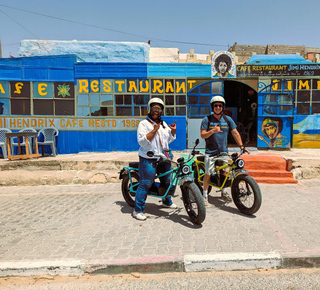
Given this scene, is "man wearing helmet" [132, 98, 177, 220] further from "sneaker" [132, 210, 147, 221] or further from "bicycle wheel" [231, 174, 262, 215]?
"bicycle wheel" [231, 174, 262, 215]

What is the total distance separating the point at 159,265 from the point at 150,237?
68cm

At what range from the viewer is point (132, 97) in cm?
924

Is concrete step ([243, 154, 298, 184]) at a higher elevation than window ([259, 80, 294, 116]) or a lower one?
lower

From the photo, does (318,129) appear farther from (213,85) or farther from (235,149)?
(213,85)

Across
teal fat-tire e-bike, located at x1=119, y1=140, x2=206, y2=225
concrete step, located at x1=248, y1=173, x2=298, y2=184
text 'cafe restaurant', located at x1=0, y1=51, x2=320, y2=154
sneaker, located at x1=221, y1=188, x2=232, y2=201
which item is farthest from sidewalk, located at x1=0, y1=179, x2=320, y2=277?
text 'cafe restaurant', located at x1=0, y1=51, x2=320, y2=154

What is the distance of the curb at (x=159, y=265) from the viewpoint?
9.29 ft

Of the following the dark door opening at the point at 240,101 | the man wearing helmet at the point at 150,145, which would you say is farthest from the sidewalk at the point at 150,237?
the dark door opening at the point at 240,101

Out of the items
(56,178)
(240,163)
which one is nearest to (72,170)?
(56,178)

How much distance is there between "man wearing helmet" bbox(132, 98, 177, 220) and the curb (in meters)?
1.27

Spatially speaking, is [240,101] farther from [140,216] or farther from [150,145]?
[140,216]

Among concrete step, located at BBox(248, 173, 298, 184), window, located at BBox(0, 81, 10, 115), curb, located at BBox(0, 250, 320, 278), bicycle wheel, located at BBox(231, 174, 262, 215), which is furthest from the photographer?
window, located at BBox(0, 81, 10, 115)

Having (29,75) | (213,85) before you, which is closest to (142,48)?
(213,85)

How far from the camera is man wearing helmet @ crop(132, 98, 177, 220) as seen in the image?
12.7 feet

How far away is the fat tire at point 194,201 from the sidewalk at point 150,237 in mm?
158
